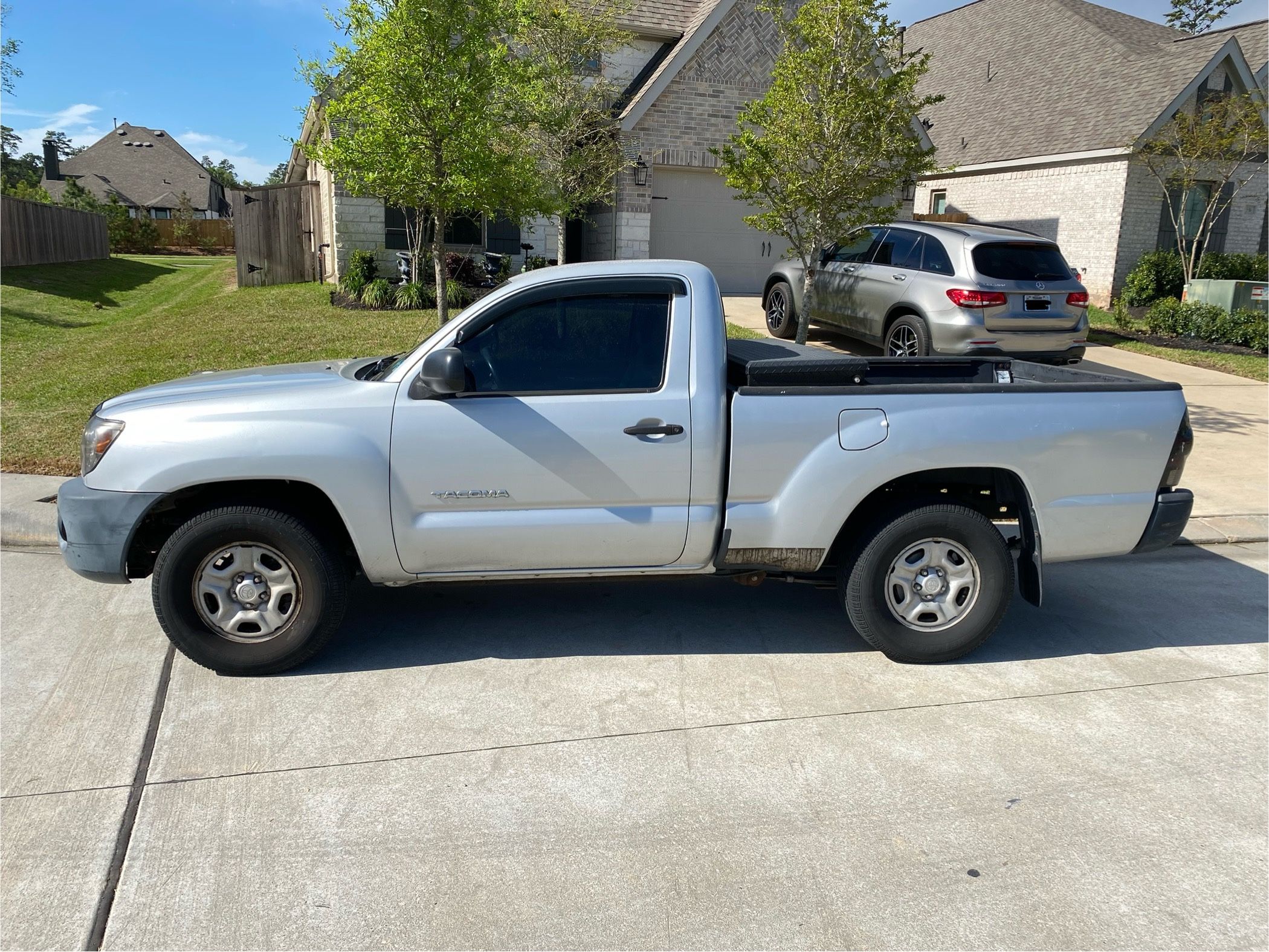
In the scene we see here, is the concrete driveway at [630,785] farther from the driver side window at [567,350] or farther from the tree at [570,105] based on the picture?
the tree at [570,105]

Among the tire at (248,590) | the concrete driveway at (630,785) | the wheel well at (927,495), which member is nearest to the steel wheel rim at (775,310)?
the concrete driveway at (630,785)

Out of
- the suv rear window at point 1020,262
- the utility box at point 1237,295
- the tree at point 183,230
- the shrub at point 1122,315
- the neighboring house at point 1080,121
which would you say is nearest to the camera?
the suv rear window at point 1020,262

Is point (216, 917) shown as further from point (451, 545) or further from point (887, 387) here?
point (887, 387)

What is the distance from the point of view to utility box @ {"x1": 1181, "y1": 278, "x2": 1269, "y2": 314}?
1614 cm

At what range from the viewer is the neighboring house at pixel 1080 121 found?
1955 cm

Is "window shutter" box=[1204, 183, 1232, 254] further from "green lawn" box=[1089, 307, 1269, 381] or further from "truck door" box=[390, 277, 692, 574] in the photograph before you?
"truck door" box=[390, 277, 692, 574]

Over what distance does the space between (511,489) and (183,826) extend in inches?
72.1

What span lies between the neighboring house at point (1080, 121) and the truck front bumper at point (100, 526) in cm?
1687

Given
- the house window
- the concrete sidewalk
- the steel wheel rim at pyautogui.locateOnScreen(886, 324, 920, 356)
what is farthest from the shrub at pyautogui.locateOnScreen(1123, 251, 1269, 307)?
the house window

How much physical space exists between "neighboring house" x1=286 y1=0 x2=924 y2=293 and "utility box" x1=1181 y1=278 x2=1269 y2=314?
20.0 ft

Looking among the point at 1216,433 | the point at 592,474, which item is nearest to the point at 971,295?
the point at 1216,433

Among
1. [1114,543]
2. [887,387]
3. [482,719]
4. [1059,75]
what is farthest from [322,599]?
[1059,75]

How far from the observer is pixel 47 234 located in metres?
27.2

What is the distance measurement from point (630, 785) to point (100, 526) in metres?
2.63
